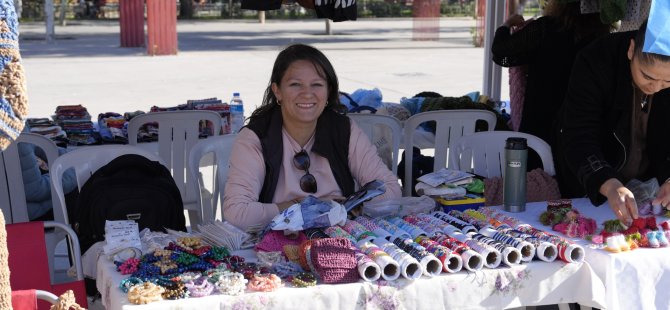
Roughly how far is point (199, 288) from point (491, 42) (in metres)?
5.11

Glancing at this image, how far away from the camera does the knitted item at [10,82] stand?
1.58m

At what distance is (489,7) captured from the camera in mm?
6633

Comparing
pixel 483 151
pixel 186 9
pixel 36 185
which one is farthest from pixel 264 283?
pixel 186 9

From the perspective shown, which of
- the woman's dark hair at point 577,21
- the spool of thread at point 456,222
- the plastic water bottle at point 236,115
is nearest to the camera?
the spool of thread at point 456,222

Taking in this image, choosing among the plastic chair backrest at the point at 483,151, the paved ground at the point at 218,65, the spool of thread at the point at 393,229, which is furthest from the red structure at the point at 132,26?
the spool of thread at the point at 393,229

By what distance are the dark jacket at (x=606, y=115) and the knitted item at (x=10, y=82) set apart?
1.94 m

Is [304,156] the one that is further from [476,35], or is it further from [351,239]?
[476,35]

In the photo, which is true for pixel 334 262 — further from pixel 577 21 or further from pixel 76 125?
pixel 76 125

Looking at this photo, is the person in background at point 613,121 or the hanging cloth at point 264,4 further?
the hanging cloth at point 264,4

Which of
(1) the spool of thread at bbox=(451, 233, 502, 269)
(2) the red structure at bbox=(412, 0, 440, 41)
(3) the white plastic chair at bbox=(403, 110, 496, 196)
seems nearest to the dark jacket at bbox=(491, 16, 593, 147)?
(3) the white plastic chair at bbox=(403, 110, 496, 196)

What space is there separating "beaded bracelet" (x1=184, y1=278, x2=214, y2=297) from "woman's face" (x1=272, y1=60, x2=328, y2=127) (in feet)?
3.55

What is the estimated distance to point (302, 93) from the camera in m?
3.03

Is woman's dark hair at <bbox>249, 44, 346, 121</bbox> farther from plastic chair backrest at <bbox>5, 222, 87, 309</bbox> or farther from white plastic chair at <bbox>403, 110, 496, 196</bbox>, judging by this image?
white plastic chair at <bbox>403, 110, 496, 196</bbox>

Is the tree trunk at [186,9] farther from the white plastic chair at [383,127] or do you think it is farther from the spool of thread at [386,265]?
the spool of thread at [386,265]
